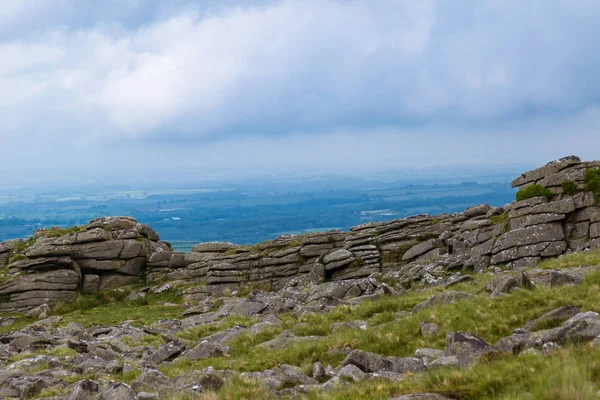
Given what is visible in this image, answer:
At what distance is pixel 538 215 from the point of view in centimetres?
4316

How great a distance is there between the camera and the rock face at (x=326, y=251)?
4191 cm

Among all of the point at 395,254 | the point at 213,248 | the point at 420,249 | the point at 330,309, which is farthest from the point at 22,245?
the point at 330,309

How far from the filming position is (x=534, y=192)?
45594mm

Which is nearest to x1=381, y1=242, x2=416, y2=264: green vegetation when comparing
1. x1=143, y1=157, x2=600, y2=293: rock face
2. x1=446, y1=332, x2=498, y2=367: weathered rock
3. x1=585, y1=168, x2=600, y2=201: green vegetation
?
x1=143, y1=157, x2=600, y2=293: rock face

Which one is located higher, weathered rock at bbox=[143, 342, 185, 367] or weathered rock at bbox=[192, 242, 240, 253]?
weathered rock at bbox=[143, 342, 185, 367]

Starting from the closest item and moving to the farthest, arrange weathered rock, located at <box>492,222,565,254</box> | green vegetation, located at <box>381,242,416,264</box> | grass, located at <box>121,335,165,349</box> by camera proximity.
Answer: grass, located at <box>121,335,165,349</box>, weathered rock, located at <box>492,222,565,254</box>, green vegetation, located at <box>381,242,416,264</box>

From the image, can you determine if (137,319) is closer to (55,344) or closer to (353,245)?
(55,344)

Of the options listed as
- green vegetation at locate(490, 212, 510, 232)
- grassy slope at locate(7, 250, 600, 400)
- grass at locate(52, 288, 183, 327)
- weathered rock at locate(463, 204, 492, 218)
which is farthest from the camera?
weathered rock at locate(463, 204, 492, 218)

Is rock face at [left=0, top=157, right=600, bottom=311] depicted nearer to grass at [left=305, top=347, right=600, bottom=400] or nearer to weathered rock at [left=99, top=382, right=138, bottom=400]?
grass at [left=305, top=347, right=600, bottom=400]

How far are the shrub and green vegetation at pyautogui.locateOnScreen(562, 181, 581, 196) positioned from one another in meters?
1.18

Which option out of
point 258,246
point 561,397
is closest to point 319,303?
point 561,397

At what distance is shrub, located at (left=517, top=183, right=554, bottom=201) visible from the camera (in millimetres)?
45041

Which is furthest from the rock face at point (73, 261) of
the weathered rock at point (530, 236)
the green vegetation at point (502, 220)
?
the weathered rock at point (530, 236)

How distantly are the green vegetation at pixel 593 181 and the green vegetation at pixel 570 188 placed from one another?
831 mm
